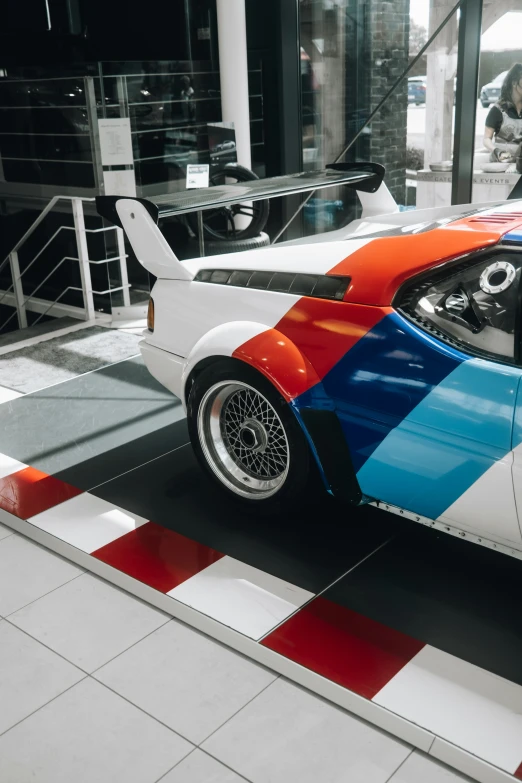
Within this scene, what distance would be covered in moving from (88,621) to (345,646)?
34.9 inches

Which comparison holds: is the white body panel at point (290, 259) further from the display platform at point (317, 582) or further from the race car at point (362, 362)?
the display platform at point (317, 582)

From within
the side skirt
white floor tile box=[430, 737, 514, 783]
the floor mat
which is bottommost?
white floor tile box=[430, 737, 514, 783]

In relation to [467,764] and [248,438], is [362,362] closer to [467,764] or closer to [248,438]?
[248,438]

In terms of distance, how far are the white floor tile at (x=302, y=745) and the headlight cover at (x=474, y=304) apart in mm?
1138

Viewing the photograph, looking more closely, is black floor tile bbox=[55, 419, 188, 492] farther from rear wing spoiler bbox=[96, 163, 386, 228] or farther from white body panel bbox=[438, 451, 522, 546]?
white body panel bbox=[438, 451, 522, 546]

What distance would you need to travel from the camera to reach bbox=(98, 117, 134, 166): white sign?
20.5 ft

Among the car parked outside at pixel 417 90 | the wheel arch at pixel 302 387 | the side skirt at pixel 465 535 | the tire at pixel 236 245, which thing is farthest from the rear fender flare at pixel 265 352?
the car parked outside at pixel 417 90

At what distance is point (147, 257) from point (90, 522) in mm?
1171

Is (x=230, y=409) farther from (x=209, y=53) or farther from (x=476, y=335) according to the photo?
(x=209, y=53)

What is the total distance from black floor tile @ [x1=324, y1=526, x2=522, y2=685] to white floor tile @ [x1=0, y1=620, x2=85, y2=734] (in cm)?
90

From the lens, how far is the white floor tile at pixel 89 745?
2.04 metres

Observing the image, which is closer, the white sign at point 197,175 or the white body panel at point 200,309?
the white body panel at point 200,309

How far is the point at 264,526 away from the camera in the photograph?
311 centimetres

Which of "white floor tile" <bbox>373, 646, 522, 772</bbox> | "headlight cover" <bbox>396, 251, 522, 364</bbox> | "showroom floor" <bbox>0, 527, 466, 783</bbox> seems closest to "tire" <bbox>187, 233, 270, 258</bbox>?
"headlight cover" <bbox>396, 251, 522, 364</bbox>
